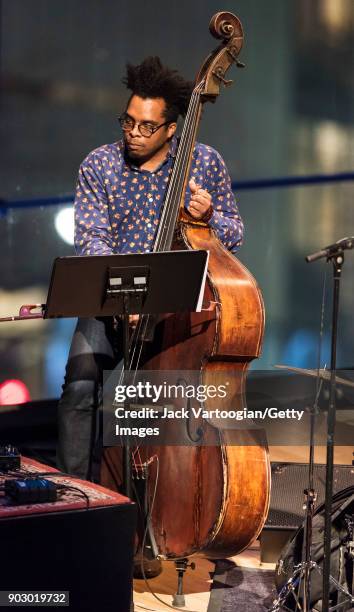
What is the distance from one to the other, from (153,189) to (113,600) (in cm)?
158

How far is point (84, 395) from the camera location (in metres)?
3.47

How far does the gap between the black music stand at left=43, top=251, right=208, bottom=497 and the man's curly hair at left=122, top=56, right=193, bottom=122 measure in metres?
0.71

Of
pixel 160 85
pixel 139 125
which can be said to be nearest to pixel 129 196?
pixel 139 125

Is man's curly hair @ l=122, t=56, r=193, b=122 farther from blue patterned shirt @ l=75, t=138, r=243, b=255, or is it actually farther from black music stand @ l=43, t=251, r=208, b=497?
black music stand @ l=43, t=251, r=208, b=497

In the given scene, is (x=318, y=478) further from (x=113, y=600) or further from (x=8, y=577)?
(x=8, y=577)

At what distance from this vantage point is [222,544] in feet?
10.1

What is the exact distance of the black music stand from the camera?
2.83m

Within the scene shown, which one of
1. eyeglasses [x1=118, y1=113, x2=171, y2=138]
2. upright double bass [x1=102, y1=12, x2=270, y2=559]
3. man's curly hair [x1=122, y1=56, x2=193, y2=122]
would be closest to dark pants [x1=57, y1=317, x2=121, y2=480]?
upright double bass [x1=102, y1=12, x2=270, y2=559]

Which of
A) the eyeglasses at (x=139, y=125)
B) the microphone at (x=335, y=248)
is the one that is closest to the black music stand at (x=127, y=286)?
the microphone at (x=335, y=248)

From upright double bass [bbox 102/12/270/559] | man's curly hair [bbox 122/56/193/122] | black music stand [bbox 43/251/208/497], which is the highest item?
man's curly hair [bbox 122/56/193/122]

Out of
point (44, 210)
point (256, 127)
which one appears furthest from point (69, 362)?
point (256, 127)

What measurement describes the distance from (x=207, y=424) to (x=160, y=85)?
115 cm

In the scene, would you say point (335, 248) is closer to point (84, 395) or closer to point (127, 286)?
point (127, 286)

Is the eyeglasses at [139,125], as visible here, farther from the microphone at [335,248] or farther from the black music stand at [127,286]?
the microphone at [335,248]
